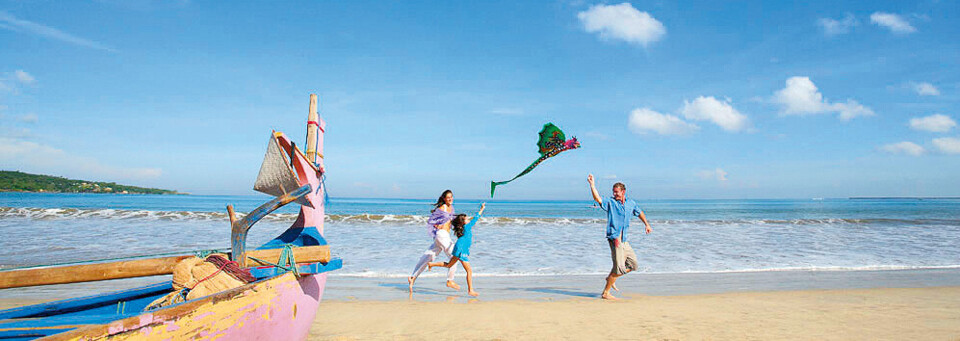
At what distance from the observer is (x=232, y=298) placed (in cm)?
303

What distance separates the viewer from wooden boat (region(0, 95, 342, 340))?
261 cm

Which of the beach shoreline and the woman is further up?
the woman

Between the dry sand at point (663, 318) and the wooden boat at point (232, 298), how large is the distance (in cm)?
117

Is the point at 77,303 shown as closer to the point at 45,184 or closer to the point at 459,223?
the point at 459,223

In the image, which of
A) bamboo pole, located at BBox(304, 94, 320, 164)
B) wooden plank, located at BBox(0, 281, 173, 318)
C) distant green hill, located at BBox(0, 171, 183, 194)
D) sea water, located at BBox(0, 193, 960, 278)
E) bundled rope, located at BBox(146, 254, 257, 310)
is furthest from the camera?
distant green hill, located at BBox(0, 171, 183, 194)

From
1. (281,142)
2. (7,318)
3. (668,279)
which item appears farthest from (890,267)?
(7,318)

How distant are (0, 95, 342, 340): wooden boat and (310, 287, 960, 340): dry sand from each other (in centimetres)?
117

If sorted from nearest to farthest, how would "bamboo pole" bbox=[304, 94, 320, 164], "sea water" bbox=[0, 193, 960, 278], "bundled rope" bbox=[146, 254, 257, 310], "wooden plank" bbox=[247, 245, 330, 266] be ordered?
"bundled rope" bbox=[146, 254, 257, 310] < "wooden plank" bbox=[247, 245, 330, 266] < "bamboo pole" bbox=[304, 94, 320, 164] < "sea water" bbox=[0, 193, 960, 278]

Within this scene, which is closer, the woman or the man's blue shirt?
the man's blue shirt

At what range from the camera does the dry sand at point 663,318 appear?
5.22 meters

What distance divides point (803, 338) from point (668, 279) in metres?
3.86

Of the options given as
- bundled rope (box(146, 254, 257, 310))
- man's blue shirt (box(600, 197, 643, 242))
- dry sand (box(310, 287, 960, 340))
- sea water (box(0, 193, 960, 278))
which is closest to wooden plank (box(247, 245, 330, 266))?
bundled rope (box(146, 254, 257, 310))

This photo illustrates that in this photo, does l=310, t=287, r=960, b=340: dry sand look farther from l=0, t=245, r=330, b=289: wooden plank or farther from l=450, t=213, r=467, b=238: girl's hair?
l=0, t=245, r=330, b=289: wooden plank

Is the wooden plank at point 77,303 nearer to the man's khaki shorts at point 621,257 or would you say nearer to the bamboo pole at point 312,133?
the bamboo pole at point 312,133
